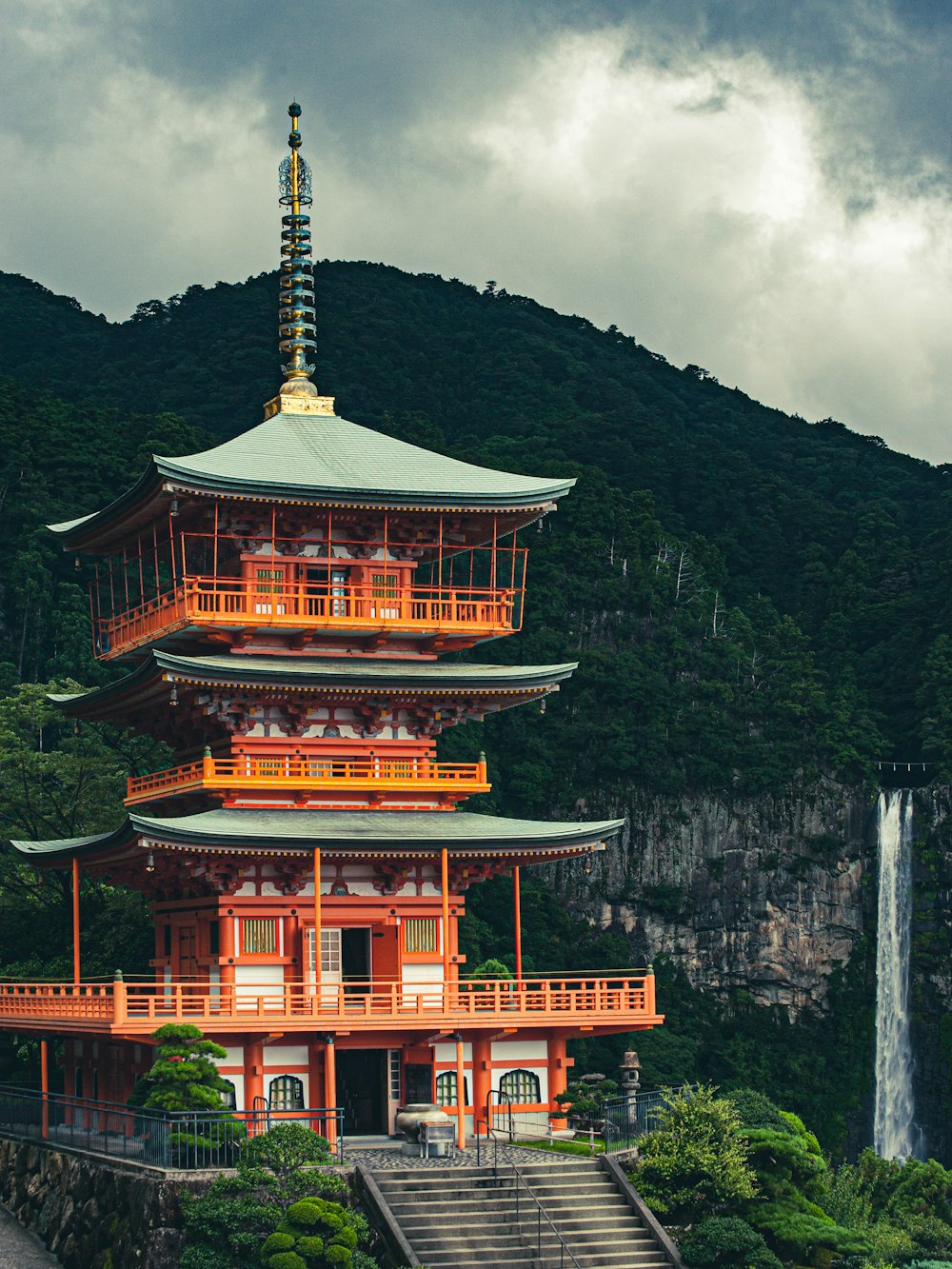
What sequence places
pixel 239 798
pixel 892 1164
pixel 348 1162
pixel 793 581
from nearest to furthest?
pixel 348 1162 → pixel 239 798 → pixel 892 1164 → pixel 793 581

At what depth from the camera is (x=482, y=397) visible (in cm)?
11712

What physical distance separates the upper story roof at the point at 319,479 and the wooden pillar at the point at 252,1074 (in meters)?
10.5

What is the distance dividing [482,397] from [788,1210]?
86.4 meters

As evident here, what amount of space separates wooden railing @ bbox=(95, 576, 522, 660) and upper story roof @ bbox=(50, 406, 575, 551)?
5.96 feet

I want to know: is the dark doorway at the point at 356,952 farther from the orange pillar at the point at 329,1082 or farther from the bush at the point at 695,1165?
the bush at the point at 695,1165

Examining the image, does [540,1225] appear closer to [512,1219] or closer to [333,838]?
[512,1219]

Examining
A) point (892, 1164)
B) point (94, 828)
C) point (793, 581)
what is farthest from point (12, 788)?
point (793, 581)

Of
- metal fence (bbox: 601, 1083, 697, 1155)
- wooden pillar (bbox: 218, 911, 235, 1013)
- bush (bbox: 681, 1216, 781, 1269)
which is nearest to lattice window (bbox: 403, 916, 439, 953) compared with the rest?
wooden pillar (bbox: 218, 911, 235, 1013)

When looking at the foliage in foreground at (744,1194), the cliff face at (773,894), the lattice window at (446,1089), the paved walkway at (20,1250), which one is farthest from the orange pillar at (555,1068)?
the cliff face at (773,894)

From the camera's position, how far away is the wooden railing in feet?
132

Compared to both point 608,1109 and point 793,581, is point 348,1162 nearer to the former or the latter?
point 608,1109

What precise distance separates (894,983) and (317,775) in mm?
50562

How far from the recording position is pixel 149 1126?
3381 centimetres

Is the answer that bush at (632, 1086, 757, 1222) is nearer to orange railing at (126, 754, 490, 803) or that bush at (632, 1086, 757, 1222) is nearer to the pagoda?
the pagoda
